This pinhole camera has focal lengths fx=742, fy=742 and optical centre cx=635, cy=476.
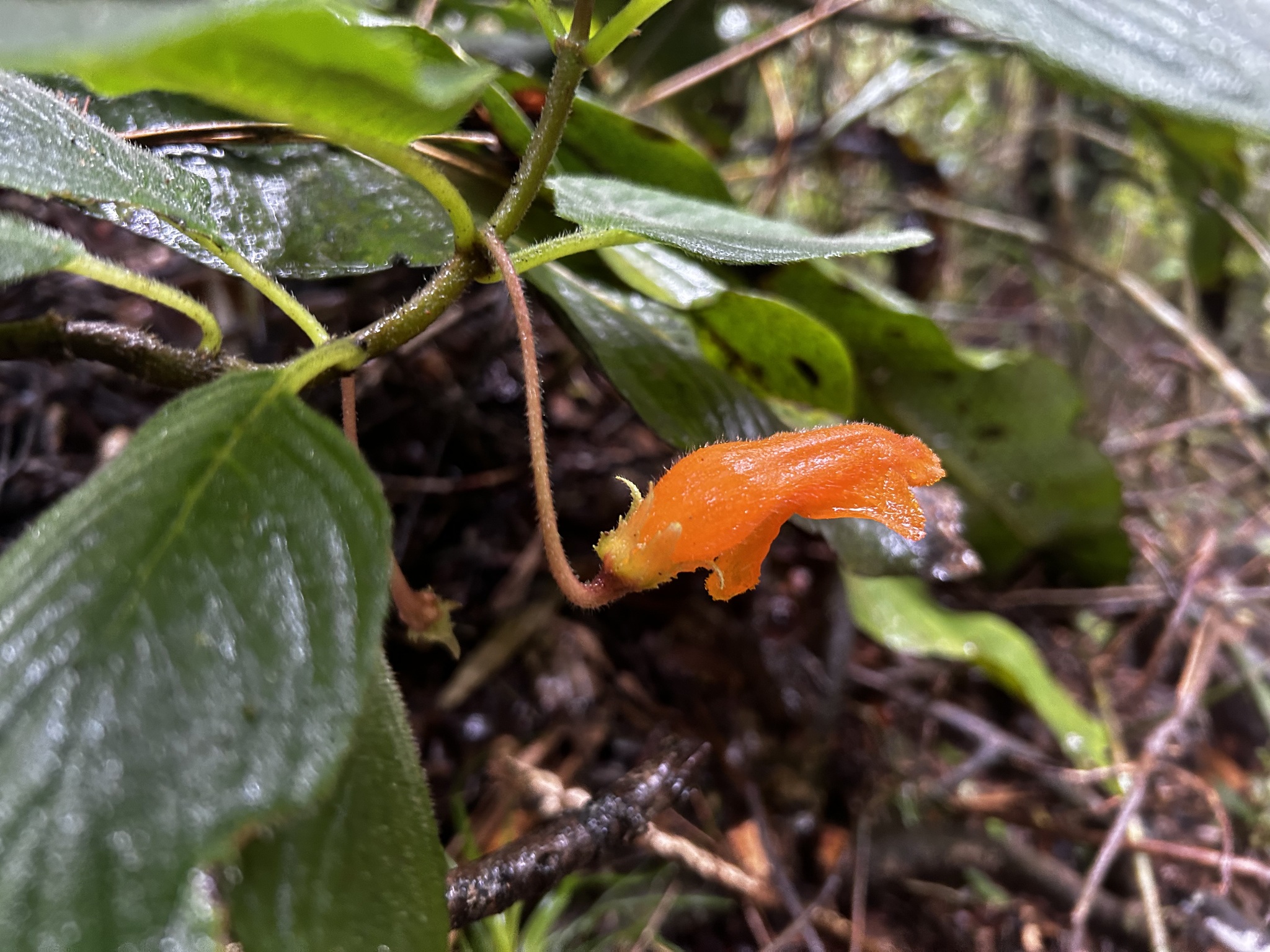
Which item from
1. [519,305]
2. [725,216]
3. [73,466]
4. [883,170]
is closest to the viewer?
[519,305]

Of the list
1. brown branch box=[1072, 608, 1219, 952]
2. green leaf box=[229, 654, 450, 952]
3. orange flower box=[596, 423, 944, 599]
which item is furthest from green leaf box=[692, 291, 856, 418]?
brown branch box=[1072, 608, 1219, 952]

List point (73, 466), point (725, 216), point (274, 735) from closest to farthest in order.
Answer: point (274, 735) < point (725, 216) < point (73, 466)

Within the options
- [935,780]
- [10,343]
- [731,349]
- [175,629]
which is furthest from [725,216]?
[935,780]

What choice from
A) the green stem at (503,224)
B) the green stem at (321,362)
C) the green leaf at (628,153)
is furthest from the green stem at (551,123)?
the green leaf at (628,153)

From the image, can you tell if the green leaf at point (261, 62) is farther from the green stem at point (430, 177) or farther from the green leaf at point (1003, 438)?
the green leaf at point (1003, 438)

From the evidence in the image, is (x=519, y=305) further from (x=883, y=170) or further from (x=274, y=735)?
(x=883, y=170)

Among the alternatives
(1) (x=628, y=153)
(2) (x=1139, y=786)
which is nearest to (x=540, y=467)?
(1) (x=628, y=153)

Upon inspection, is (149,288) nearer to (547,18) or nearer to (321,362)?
(321,362)
